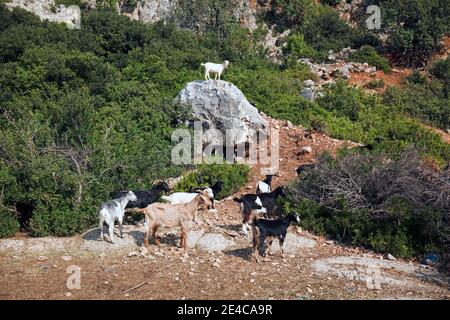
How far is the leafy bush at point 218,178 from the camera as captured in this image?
11695 mm

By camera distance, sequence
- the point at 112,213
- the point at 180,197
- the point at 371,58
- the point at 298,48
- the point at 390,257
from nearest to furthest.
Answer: the point at 112,213
the point at 390,257
the point at 180,197
the point at 371,58
the point at 298,48

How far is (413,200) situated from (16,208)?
25.5ft

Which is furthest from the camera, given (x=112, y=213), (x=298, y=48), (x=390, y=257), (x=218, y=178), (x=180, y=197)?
(x=298, y=48)

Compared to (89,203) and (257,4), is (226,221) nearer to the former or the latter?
(89,203)

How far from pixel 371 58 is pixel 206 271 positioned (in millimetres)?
20285

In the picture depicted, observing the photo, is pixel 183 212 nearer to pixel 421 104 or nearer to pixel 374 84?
pixel 421 104

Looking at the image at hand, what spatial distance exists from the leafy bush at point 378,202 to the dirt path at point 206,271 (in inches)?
15.1

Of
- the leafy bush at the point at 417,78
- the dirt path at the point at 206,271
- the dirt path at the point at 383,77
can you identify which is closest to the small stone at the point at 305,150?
the dirt path at the point at 206,271

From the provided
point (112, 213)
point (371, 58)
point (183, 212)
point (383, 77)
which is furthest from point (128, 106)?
point (371, 58)

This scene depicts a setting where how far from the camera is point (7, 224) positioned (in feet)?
31.5

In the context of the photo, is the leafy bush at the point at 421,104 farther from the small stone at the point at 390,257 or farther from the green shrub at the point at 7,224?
the green shrub at the point at 7,224

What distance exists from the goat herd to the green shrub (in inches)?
70.0

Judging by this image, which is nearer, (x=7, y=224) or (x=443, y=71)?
(x=7, y=224)
